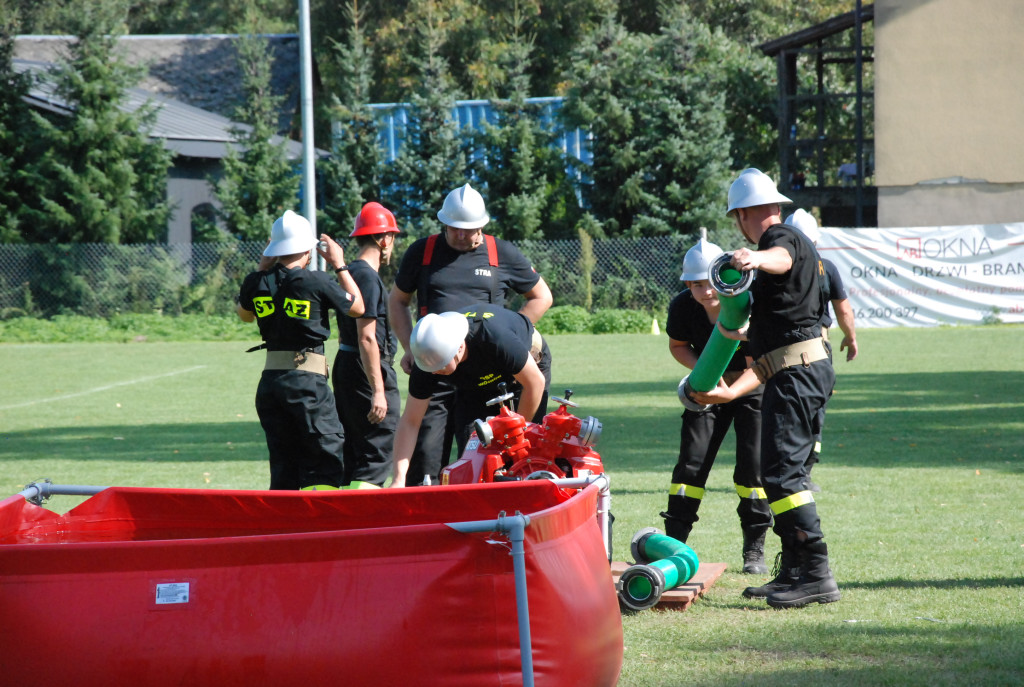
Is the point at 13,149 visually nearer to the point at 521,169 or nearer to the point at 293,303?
the point at 521,169

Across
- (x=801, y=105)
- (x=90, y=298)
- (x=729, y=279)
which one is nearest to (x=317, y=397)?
(x=729, y=279)

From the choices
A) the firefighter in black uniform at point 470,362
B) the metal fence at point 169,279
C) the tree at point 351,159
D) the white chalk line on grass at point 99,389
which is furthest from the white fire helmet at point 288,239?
the tree at point 351,159

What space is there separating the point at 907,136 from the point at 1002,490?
22.8m

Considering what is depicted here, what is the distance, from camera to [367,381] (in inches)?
302

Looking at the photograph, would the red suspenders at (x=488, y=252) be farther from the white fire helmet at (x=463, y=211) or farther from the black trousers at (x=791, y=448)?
the black trousers at (x=791, y=448)

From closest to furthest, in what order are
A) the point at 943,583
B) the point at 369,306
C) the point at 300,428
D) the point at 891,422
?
the point at 943,583, the point at 300,428, the point at 369,306, the point at 891,422

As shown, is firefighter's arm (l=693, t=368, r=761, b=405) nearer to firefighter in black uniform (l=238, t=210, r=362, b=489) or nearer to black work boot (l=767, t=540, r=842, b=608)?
black work boot (l=767, t=540, r=842, b=608)

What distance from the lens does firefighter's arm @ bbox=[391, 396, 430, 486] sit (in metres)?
5.43

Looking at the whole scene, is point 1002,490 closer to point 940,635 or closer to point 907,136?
point 940,635

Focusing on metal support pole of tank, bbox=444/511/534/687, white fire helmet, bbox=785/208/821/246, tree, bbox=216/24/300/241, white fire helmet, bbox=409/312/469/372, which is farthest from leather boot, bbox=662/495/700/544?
tree, bbox=216/24/300/241

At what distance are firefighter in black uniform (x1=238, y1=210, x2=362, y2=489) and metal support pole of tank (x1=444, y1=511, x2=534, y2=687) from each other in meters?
3.56

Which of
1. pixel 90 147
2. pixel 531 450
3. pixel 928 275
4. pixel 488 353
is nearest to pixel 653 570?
pixel 531 450

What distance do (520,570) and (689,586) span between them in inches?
102

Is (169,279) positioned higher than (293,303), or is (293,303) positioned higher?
(293,303)
